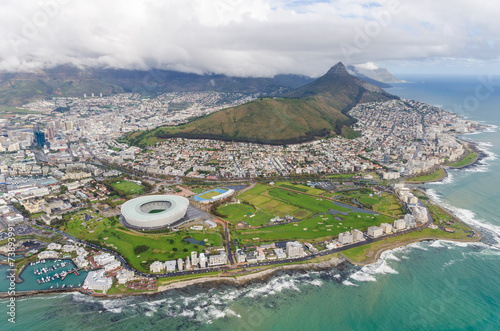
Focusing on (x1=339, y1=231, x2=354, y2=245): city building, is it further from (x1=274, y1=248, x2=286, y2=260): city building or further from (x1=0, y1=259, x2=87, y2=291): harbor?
(x1=0, y1=259, x2=87, y2=291): harbor

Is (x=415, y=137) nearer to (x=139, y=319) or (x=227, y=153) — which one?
(x=227, y=153)

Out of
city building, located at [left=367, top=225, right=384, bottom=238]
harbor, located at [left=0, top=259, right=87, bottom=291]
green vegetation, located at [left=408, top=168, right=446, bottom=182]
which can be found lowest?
harbor, located at [left=0, top=259, right=87, bottom=291]

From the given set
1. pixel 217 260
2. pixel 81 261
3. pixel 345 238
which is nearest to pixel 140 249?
pixel 81 261

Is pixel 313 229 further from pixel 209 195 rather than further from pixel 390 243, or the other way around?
pixel 209 195

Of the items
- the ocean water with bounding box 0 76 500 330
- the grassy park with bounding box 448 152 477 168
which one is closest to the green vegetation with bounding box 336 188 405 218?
the ocean water with bounding box 0 76 500 330

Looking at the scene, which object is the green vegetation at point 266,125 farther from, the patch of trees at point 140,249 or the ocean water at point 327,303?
the ocean water at point 327,303

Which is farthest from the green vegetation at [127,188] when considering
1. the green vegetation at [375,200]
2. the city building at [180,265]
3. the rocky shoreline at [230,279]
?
the green vegetation at [375,200]

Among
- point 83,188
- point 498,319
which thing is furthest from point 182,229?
point 498,319
